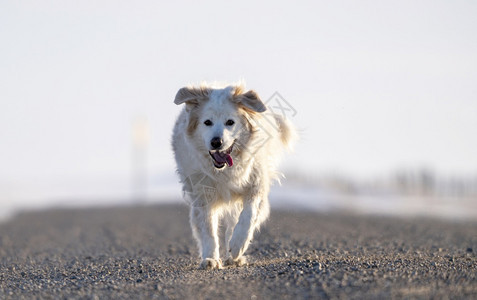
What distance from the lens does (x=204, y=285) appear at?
21.8 ft

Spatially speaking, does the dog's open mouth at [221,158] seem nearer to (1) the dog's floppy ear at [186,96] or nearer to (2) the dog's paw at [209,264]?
(1) the dog's floppy ear at [186,96]

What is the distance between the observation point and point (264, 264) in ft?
27.0

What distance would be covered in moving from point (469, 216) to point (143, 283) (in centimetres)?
1577

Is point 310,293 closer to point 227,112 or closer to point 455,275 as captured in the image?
point 455,275

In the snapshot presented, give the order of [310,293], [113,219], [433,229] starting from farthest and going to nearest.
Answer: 1. [113,219]
2. [433,229]
3. [310,293]

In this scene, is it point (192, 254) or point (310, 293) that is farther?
point (192, 254)

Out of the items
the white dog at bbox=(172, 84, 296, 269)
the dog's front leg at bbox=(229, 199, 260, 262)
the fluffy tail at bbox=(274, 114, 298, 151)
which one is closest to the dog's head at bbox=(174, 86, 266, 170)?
the white dog at bbox=(172, 84, 296, 269)

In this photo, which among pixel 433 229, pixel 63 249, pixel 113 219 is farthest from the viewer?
pixel 113 219

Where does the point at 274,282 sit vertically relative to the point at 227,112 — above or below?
below

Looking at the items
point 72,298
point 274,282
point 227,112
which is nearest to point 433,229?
point 227,112

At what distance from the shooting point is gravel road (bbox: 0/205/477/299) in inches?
248

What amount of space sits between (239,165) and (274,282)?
215 centimetres

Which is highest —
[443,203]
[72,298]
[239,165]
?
[239,165]

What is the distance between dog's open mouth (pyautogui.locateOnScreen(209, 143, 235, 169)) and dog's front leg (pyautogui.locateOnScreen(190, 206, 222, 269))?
68cm
